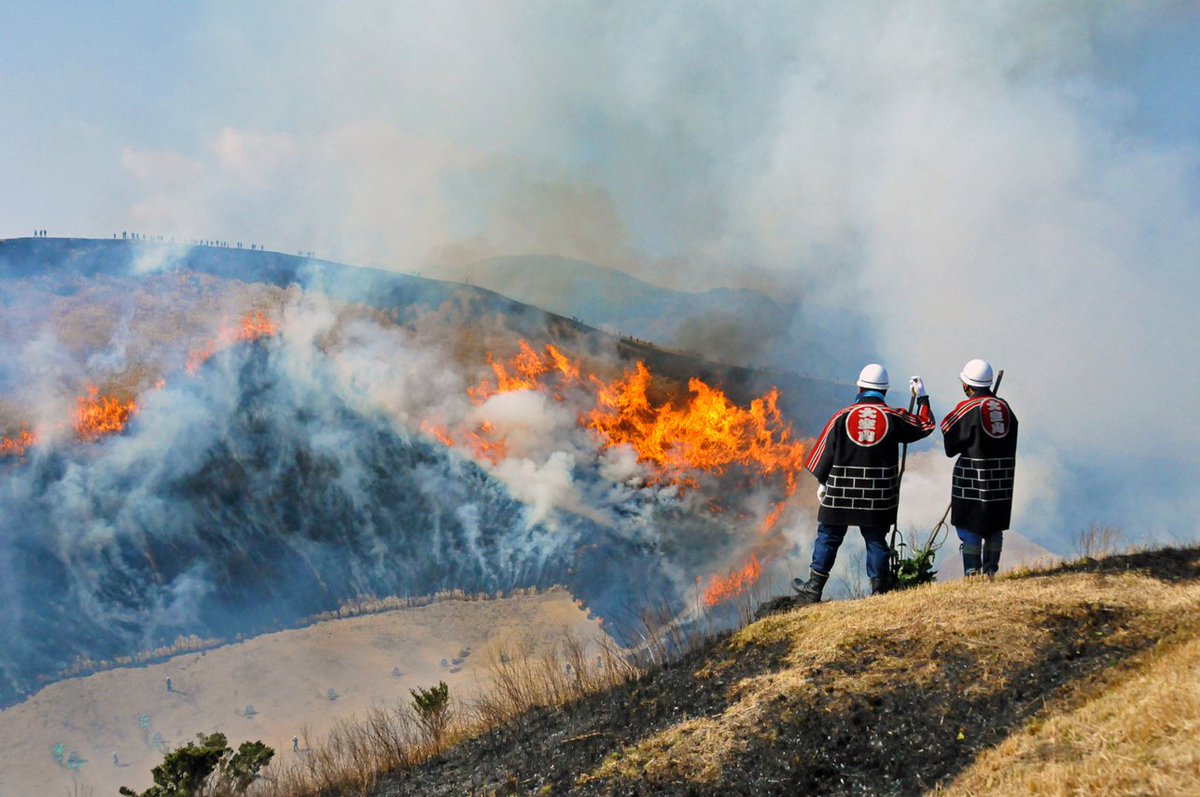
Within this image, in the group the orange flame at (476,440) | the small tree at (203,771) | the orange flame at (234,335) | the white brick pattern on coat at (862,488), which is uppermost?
the orange flame at (234,335)

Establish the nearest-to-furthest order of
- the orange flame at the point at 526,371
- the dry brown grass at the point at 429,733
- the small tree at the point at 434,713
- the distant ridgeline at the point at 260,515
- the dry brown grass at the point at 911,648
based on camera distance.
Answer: the dry brown grass at the point at 911,648, the dry brown grass at the point at 429,733, the small tree at the point at 434,713, the distant ridgeline at the point at 260,515, the orange flame at the point at 526,371

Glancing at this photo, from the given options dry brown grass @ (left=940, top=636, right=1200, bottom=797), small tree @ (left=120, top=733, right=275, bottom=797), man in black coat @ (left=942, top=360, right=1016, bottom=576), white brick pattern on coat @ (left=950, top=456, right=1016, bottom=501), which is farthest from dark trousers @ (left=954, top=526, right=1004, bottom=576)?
small tree @ (left=120, top=733, right=275, bottom=797)

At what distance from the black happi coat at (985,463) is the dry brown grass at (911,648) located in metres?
1.10

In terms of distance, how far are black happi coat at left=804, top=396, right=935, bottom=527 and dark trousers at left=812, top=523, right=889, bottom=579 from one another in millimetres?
145

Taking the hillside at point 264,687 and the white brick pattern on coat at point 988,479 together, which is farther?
the hillside at point 264,687

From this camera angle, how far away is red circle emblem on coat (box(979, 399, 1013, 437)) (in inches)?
365

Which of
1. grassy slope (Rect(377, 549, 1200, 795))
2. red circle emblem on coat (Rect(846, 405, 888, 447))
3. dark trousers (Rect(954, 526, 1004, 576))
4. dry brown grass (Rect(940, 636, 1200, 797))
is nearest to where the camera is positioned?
dry brown grass (Rect(940, 636, 1200, 797))

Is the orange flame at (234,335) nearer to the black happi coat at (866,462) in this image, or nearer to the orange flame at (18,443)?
the orange flame at (18,443)

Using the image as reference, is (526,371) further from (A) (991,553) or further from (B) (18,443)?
(A) (991,553)

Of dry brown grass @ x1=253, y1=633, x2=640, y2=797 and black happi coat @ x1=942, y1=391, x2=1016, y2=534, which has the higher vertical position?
black happi coat @ x1=942, y1=391, x2=1016, y2=534

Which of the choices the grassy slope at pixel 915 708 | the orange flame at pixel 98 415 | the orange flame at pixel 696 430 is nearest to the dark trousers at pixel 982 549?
the grassy slope at pixel 915 708

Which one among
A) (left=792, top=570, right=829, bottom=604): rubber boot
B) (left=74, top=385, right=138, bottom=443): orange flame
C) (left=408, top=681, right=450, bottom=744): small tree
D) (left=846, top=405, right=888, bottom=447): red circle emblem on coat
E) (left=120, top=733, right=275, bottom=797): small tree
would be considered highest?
(left=74, top=385, right=138, bottom=443): orange flame

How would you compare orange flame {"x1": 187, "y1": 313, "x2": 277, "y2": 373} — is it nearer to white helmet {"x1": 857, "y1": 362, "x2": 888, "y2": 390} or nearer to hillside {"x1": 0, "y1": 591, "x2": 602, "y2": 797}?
hillside {"x1": 0, "y1": 591, "x2": 602, "y2": 797}

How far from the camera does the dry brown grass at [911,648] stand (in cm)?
624
